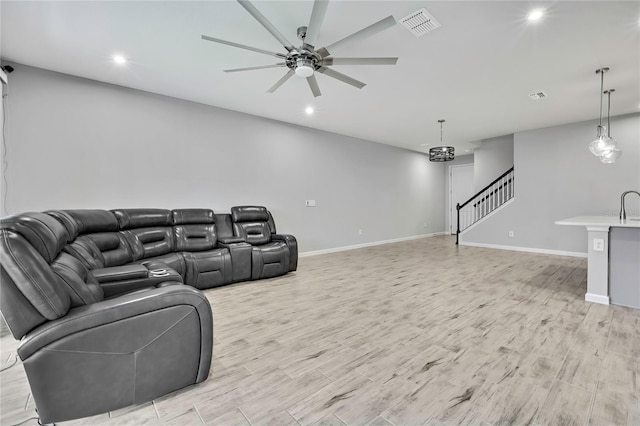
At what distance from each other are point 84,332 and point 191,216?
3034 mm

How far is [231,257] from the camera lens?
4051mm

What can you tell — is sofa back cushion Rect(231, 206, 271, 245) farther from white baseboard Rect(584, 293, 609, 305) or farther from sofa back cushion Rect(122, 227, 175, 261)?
white baseboard Rect(584, 293, 609, 305)

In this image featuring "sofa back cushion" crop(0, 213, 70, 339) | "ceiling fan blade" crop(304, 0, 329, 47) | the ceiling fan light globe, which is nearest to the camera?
"sofa back cushion" crop(0, 213, 70, 339)

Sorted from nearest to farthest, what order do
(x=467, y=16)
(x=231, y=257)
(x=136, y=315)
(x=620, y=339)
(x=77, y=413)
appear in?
1. (x=77, y=413)
2. (x=136, y=315)
3. (x=620, y=339)
4. (x=467, y=16)
5. (x=231, y=257)

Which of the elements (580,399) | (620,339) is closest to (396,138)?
(620,339)

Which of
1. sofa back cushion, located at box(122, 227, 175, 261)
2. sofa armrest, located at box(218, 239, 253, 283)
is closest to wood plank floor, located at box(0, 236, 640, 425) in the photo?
sofa armrest, located at box(218, 239, 253, 283)

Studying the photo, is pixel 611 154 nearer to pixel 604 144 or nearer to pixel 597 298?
pixel 604 144

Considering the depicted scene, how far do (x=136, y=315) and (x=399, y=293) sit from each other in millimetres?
2931

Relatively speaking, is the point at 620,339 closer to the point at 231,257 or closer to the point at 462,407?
the point at 462,407

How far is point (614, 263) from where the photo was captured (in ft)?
10.5

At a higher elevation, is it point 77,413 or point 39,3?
point 39,3

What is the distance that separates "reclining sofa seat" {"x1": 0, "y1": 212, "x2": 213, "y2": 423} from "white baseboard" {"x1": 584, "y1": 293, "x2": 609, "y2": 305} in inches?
161

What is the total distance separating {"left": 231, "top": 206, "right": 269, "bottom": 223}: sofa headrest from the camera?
4754 mm

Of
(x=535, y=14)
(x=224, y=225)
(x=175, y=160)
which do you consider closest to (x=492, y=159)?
(x=535, y=14)
